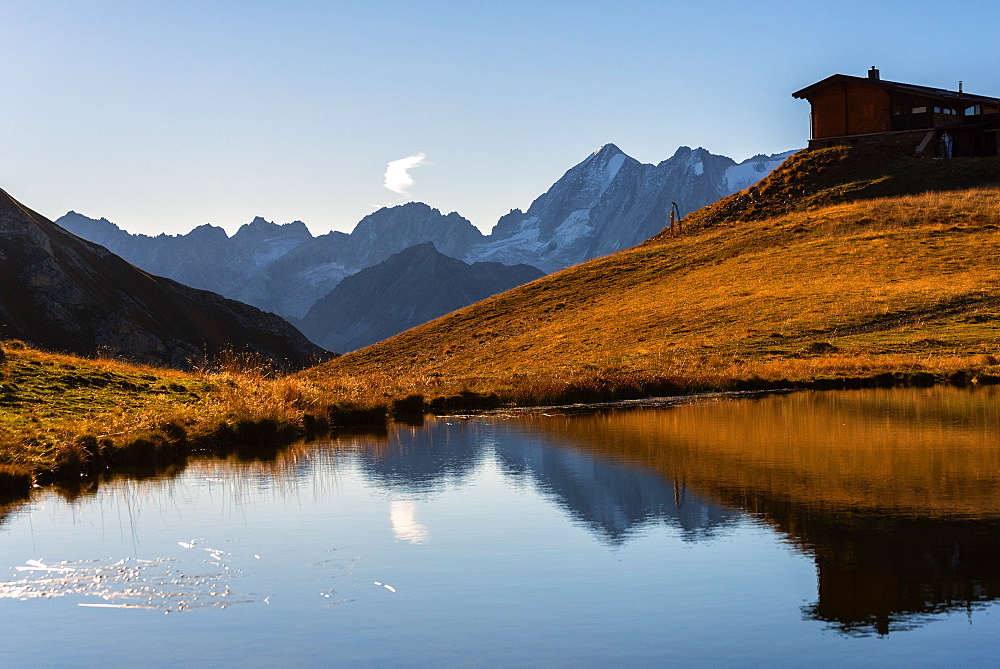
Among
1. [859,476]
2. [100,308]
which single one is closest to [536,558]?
[859,476]

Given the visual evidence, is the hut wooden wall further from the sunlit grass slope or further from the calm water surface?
the calm water surface

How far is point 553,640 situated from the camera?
12508 mm

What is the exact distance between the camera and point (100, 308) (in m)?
140

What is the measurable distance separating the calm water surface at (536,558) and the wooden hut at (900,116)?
3851 inches

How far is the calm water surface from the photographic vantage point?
12469mm

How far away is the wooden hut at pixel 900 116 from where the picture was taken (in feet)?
381

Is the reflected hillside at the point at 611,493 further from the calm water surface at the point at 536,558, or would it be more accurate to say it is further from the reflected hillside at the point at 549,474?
the calm water surface at the point at 536,558

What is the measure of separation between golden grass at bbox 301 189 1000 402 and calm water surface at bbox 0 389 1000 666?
1896cm

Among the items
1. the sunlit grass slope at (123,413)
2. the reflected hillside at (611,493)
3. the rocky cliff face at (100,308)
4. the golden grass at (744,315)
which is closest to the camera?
the reflected hillside at (611,493)

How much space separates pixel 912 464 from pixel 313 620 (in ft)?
51.5

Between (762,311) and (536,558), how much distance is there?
163 feet

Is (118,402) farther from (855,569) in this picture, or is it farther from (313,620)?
(855,569)

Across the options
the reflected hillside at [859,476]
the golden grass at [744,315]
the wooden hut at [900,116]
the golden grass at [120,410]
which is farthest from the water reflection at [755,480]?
the wooden hut at [900,116]

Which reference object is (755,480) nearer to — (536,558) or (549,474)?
(549,474)
